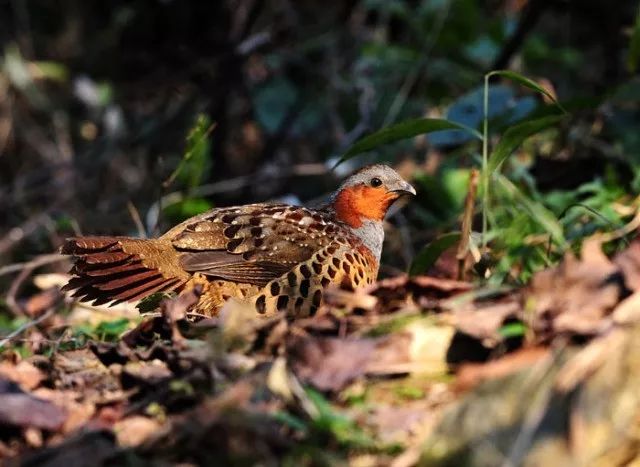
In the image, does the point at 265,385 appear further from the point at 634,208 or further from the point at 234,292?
the point at 634,208

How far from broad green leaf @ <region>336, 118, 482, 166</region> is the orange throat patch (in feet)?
3.15

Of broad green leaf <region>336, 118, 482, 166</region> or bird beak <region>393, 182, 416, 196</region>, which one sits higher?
broad green leaf <region>336, 118, 482, 166</region>

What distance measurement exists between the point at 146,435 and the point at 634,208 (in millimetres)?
2568

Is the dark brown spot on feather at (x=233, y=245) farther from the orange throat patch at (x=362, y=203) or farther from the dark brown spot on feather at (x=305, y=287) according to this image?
the orange throat patch at (x=362, y=203)

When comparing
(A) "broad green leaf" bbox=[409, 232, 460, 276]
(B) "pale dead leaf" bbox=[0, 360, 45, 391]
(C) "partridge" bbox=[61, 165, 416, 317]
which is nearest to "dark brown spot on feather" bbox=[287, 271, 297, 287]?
(C) "partridge" bbox=[61, 165, 416, 317]

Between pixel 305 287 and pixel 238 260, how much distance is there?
28 centimetres

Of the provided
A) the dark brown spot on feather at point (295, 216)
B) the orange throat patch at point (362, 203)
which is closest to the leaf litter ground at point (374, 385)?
the dark brown spot on feather at point (295, 216)

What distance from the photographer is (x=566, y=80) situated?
26.1ft

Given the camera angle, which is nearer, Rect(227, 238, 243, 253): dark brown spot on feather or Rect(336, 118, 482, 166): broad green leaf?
A: Rect(336, 118, 482, 166): broad green leaf

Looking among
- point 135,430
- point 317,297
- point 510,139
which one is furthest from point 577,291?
point 317,297

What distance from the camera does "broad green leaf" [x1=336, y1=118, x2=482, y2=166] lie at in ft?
11.9

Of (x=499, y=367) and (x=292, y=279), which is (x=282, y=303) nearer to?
(x=292, y=279)

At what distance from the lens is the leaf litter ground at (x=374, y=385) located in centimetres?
212

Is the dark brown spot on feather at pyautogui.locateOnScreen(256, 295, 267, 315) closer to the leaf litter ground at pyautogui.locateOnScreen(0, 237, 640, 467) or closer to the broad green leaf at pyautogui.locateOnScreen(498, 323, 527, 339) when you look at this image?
the leaf litter ground at pyautogui.locateOnScreen(0, 237, 640, 467)
